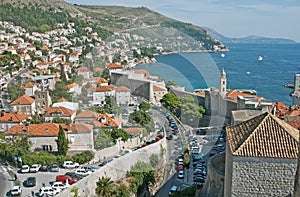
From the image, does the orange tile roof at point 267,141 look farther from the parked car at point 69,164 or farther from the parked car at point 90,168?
the parked car at point 69,164

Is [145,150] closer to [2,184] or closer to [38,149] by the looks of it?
[38,149]

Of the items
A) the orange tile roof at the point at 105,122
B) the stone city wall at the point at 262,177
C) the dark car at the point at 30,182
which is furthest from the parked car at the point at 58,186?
the stone city wall at the point at 262,177

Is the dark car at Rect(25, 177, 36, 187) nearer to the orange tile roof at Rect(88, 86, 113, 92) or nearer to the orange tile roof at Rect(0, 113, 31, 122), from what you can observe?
the orange tile roof at Rect(0, 113, 31, 122)

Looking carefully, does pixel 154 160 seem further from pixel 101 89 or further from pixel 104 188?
pixel 101 89

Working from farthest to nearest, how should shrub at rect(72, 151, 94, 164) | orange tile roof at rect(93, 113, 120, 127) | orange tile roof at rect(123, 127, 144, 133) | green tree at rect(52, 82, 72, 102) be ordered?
green tree at rect(52, 82, 72, 102)
orange tile roof at rect(123, 127, 144, 133)
orange tile roof at rect(93, 113, 120, 127)
shrub at rect(72, 151, 94, 164)

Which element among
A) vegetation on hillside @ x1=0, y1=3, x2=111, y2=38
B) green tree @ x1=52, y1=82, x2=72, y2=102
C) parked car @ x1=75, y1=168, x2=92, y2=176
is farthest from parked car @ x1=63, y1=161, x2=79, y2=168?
vegetation on hillside @ x1=0, y1=3, x2=111, y2=38

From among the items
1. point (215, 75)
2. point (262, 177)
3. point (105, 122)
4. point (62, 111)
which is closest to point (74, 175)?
point (105, 122)
